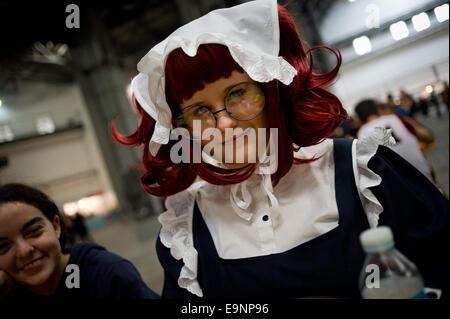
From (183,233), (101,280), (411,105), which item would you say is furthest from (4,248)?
(411,105)

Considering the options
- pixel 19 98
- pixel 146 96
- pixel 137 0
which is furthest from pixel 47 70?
pixel 146 96

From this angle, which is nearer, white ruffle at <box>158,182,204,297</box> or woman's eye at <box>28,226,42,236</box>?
woman's eye at <box>28,226,42,236</box>

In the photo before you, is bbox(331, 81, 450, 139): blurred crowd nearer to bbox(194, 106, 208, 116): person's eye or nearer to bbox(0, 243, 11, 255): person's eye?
bbox(194, 106, 208, 116): person's eye

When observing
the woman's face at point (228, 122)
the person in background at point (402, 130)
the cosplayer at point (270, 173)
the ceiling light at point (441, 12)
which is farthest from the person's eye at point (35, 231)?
the ceiling light at point (441, 12)

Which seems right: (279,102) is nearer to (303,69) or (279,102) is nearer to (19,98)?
(303,69)

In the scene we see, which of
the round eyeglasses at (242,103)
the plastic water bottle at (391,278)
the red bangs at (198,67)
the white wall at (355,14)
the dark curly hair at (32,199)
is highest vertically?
the white wall at (355,14)

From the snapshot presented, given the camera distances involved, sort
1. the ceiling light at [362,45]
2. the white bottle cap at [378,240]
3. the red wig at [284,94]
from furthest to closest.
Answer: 1. the ceiling light at [362,45]
2. the red wig at [284,94]
3. the white bottle cap at [378,240]

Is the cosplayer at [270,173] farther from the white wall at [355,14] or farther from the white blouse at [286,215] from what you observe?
the white wall at [355,14]

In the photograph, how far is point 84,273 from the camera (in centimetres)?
82

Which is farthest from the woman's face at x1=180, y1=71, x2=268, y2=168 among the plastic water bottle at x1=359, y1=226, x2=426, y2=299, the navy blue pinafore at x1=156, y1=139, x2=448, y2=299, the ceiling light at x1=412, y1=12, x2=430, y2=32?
the ceiling light at x1=412, y1=12, x2=430, y2=32

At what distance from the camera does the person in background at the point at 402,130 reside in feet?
5.13

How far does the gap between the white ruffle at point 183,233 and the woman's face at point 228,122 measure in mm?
232

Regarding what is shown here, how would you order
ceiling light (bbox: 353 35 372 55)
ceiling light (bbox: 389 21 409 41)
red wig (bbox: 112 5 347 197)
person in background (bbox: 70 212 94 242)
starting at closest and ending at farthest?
red wig (bbox: 112 5 347 197), person in background (bbox: 70 212 94 242), ceiling light (bbox: 389 21 409 41), ceiling light (bbox: 353 35 372 55)

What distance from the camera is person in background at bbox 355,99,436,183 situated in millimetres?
1564
